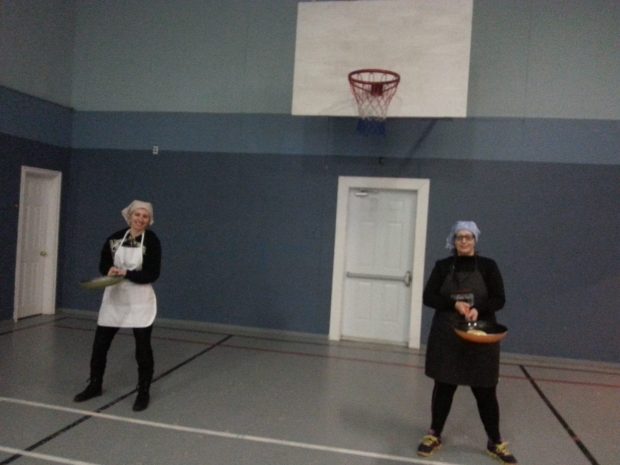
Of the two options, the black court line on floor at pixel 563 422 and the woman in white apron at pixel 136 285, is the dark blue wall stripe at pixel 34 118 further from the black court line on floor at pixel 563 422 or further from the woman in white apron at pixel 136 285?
the black court line on floor at pixel 563 422

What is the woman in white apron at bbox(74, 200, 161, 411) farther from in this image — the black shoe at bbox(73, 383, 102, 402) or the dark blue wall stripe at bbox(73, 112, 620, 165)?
the dark blue wall stripe at bbox(73, 112, 620, 165)

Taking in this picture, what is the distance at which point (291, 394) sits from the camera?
395 cm

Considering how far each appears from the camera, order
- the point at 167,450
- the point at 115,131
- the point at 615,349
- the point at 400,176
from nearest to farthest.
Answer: the point at 167,450 < the point at 615,349 < the point at 400,176 < the point at 115,131

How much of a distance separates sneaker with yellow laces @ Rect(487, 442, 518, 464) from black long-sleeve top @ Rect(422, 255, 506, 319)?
0.82 metres

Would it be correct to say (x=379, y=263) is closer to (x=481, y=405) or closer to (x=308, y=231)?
(x=308, y=231)

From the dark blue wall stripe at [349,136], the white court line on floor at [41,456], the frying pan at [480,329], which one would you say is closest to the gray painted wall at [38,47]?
the dark blue wall stripe at [349,136]

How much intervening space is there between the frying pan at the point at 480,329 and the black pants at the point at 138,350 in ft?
6.88

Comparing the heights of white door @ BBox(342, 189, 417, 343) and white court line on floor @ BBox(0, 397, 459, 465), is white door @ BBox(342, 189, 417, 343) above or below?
above

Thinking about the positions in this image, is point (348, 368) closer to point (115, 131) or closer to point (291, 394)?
point (291, 394)

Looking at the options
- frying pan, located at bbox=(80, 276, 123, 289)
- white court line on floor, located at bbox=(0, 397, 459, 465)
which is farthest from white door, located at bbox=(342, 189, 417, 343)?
frying pan, located at bbox=(80, 276, 123, 289)

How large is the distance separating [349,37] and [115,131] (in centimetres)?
339

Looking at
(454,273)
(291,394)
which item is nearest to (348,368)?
(291,394)

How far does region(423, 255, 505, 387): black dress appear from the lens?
277 centimetres

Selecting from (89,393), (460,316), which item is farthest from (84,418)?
(460,316)
